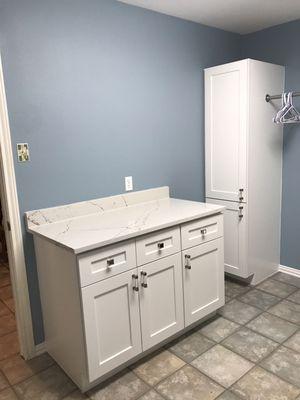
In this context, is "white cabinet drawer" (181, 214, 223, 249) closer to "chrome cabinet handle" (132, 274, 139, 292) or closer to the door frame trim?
"chrome cabinet handle" (132, 274, 139, 292)

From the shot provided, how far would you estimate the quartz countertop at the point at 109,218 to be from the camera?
1.90m

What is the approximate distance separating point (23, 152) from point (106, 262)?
864 mm

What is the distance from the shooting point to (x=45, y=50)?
2.12 m

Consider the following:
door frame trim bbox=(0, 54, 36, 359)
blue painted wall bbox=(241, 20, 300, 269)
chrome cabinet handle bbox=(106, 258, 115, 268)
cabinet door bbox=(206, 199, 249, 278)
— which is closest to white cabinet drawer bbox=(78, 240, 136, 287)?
chrome cabinet handle bbox=(106, 258, 115, 268)

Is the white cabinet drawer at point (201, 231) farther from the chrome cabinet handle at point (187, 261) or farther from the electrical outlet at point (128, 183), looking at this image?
the electrical outlet at point (128, 183)

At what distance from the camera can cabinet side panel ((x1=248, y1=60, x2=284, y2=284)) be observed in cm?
287

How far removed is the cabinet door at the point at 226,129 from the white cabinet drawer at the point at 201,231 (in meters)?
0.58

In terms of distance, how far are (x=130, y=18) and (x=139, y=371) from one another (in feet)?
7.92

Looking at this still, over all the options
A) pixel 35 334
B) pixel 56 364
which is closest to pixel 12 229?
pixel 35 334

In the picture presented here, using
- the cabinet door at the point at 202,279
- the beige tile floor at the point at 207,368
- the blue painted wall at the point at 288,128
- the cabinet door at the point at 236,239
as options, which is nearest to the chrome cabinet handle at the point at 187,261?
the cabinet door at the point at 202,279

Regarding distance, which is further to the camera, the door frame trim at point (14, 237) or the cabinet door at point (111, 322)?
the door frame trim at point (14, 237)

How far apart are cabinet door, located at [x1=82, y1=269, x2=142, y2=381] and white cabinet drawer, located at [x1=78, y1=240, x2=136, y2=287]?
0.04m

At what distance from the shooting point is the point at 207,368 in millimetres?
2072

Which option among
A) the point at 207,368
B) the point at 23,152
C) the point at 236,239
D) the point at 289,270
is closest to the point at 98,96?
the point at 23,152
